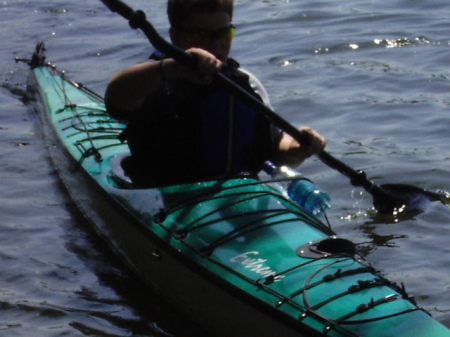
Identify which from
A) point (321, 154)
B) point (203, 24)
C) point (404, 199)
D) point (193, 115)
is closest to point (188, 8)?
point (203, 24)

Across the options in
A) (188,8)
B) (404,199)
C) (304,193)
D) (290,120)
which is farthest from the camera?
(290,120)

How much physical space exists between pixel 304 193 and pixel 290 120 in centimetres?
274

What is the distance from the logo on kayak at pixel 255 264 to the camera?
380 cm

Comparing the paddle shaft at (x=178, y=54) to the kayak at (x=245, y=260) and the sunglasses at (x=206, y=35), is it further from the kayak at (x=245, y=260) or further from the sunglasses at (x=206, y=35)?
the kayak at (x=245, y=260)

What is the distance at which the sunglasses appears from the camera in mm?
4344

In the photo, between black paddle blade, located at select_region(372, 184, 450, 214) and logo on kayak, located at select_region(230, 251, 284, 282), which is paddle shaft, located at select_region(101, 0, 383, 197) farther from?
black paddle blade, located at select_region(372, 184, 450, 214)

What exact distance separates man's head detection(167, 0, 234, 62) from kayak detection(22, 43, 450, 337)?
62 cm

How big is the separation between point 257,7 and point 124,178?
658 centimetres

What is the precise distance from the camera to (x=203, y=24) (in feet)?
14.2

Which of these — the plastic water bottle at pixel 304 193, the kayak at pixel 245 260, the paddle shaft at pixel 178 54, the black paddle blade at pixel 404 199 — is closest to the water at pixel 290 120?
the black paddle blade at pixel 404 199

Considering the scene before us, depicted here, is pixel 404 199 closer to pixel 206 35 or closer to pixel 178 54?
pixel 206 35

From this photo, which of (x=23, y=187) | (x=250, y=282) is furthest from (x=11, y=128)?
(x=250, y=282)

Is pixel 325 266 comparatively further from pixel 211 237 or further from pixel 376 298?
pixel 211 237

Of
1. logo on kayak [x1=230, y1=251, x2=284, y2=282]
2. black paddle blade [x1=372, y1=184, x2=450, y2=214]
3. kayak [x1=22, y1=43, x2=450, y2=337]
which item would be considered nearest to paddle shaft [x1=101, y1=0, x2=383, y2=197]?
kayak [x1=22, y1=43, x2=450, y2=337]
